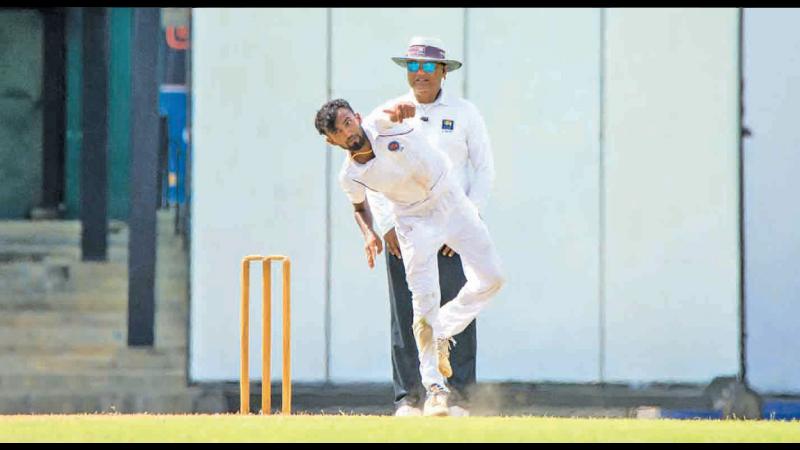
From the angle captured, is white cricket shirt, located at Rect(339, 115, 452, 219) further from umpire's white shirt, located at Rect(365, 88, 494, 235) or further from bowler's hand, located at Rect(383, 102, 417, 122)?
umpire's white shirt, located at Rect(365, 88, 494, 235)

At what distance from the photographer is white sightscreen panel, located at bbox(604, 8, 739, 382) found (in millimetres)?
13188

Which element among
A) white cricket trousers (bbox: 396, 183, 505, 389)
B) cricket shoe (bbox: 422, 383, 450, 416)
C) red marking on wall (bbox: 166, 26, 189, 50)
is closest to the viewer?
cricket shoe (bbox: 422, 383, 450, 416)

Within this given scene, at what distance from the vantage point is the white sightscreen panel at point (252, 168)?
13.3 m

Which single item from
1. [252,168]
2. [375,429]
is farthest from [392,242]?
[252,168]

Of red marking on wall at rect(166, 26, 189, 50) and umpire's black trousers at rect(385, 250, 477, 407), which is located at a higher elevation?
red marking on wall at rect(166, 26, 189, 50)

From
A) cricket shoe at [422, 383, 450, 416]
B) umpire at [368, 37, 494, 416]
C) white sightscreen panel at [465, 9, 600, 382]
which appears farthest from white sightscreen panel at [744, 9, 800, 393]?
cricket shoe at [422, 383, 450, 416]

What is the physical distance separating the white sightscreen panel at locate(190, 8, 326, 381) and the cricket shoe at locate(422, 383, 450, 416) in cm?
372

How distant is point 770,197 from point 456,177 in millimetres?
3752

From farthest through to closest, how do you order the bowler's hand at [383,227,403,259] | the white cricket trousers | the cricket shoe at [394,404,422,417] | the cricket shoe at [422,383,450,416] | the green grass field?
1. the bowler's hand at [383,227,403,259]
2. the cricket shoe at [394,404,422,417]
3. the white cricket trousers
4. the cricket shoe at [422,383,450,416]
5. the green grass field

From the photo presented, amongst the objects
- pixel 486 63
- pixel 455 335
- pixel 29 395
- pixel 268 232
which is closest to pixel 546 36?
pixel 486 63

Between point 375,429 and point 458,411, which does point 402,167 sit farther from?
point 375,429

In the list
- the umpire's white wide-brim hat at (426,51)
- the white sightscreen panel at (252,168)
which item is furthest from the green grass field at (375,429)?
the white sightscreen panel at (252,168)

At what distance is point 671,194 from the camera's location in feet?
43.4

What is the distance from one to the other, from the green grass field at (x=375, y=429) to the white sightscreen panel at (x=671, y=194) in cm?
358
